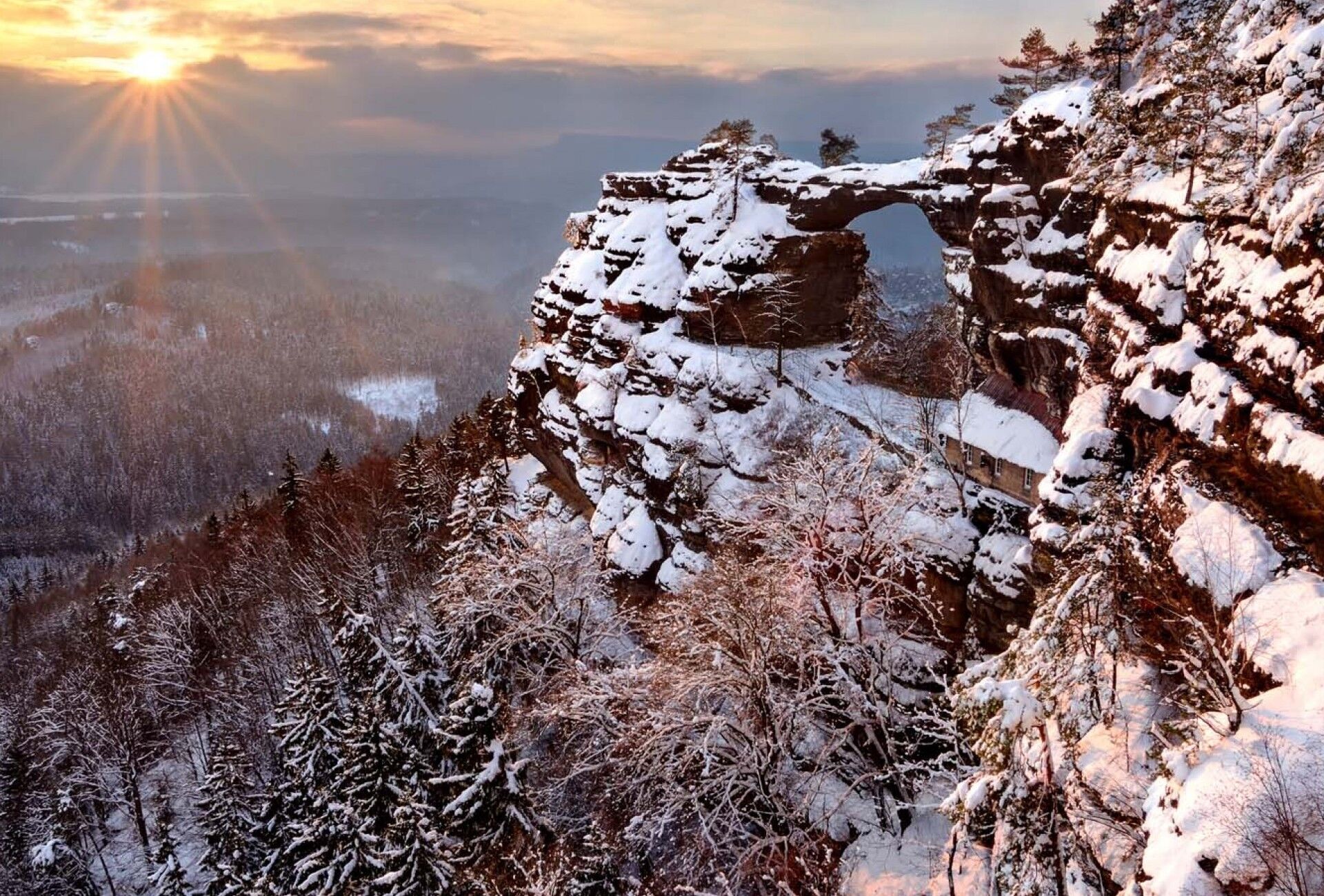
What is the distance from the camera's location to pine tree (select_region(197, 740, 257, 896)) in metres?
24.8

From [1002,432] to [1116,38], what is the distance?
1217cm

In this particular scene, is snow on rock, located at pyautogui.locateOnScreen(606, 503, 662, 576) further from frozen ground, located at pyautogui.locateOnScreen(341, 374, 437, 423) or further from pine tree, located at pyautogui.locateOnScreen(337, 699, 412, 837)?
frozen ground, located at pyautogui.locateOnScreen(341, 374, 437, 423)

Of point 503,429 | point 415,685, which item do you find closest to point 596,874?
point 415,685

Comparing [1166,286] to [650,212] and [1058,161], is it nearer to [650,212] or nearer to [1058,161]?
[1058,161]

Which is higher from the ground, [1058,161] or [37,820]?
[1058,161]

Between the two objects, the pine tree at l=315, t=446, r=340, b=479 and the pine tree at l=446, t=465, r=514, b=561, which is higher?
the pine tree at l=446, t=465, r=514, b=561

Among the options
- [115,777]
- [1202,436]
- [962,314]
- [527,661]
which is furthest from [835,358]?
[115,777]

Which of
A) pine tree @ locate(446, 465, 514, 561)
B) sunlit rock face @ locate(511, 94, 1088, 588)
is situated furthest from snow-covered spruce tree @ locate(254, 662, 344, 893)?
sunlit rock face @ locate(511, 94, 1088, 588)

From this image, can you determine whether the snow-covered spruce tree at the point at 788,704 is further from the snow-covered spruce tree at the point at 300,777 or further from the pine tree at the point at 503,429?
the pine tree at the point at 503,429

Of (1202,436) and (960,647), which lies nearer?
(1202,436)

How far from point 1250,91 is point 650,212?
31852 millimetres

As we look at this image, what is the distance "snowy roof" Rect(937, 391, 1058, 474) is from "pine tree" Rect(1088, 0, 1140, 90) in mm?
10221

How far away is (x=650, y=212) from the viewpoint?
4109 cm

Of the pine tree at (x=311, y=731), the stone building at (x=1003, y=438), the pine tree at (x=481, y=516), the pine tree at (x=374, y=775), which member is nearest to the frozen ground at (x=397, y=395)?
the pine tree at (x=481, y=516)
